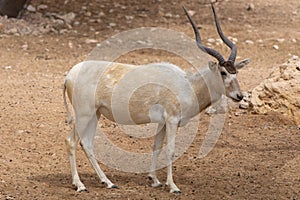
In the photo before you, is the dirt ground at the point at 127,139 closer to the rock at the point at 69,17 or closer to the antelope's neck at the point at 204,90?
the rock at the point at 69,17

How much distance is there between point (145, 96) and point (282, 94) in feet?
9.67

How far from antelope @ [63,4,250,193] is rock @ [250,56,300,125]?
2.43m

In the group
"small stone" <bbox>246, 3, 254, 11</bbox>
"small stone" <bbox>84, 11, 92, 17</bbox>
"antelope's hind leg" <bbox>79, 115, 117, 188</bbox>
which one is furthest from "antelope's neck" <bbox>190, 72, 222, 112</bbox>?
"small stone" <bbox>246, 3, 254, 11</bbox>

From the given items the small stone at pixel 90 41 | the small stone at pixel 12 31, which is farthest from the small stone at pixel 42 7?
the small stone at pixel 90 41

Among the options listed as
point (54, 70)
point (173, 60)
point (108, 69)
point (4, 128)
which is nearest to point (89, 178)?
point (108, 69)

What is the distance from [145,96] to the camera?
668 centimetres

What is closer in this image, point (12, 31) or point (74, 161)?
point (74, 161)

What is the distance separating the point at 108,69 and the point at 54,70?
210 inches

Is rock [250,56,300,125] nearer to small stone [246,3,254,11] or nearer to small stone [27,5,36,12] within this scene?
small stone [27,5,36,12]

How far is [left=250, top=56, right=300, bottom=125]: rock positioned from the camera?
905cm

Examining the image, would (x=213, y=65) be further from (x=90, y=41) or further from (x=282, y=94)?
(x=90, y=41)

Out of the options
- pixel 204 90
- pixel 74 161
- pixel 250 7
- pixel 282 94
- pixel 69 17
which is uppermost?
pixel 204 90

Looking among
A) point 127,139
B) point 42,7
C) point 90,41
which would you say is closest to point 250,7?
point 90,41

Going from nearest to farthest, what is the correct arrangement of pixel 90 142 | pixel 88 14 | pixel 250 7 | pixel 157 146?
pixel 90 142
pixel 157 146
pixel 88 14
pixel 250 7
